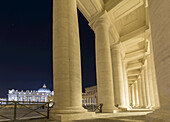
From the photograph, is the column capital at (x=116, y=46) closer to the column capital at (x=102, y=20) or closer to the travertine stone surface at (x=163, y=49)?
the column capital at (x=102, y=20)

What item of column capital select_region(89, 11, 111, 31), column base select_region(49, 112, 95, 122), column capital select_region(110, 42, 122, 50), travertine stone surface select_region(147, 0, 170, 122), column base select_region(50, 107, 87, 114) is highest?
column capital select_region(89, 11, 111, 31)

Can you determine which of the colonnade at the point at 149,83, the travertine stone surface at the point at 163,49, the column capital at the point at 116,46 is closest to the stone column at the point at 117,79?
the column capital at the point at 116,46

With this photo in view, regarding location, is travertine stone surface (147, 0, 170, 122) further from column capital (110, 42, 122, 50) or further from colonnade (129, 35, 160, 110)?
column capital (110, 42, 122, 50)

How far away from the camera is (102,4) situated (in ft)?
205

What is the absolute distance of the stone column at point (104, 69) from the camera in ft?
183

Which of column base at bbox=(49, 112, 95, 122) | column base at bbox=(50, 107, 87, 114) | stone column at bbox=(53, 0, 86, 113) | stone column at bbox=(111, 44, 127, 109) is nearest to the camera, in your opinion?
column base at bbox=(49, 112, 95, 122)

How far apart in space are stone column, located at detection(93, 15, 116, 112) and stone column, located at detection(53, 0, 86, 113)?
23714mm

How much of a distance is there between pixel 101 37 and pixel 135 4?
19.3 m

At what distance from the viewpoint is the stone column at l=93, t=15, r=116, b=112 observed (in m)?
55.8

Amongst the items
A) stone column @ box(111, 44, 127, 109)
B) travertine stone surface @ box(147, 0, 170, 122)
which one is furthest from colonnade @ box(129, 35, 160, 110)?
travertine stone surface @ box(147, 0, 170, 122)

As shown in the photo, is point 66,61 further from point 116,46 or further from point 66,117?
point 116,46

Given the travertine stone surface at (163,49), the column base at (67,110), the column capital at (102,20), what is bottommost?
the column base at (67,110)

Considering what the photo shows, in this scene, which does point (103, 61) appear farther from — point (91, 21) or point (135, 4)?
point (135, 4)

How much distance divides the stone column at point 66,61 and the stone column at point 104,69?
23714 millimetres
